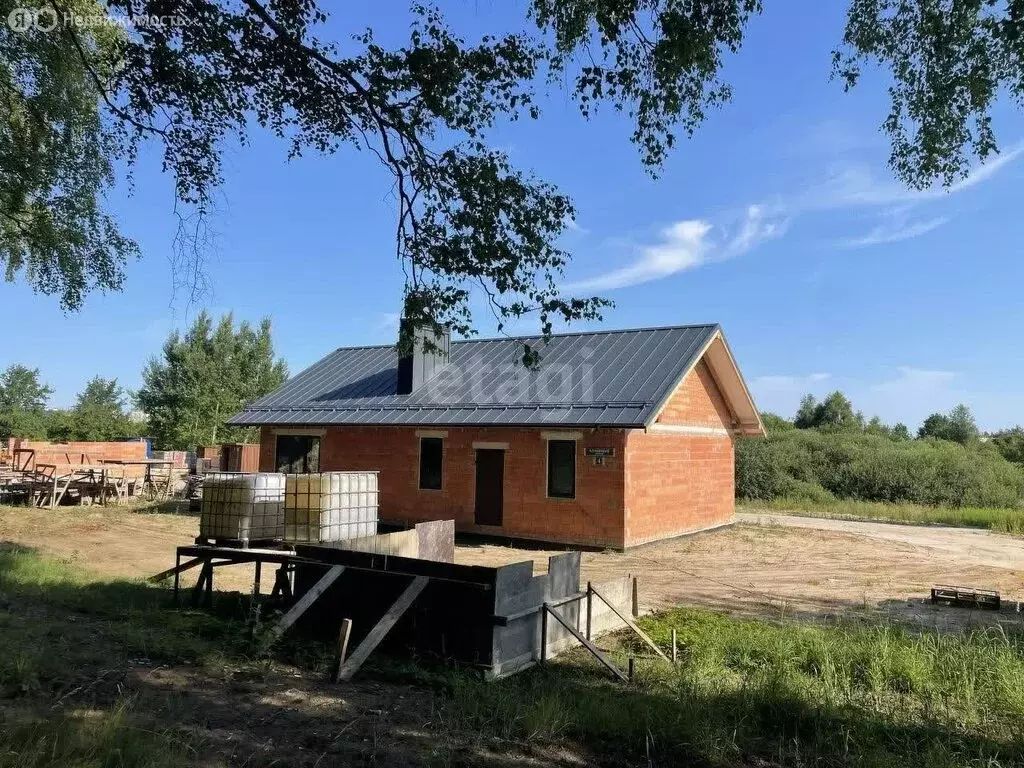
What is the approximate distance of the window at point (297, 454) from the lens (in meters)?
22.2

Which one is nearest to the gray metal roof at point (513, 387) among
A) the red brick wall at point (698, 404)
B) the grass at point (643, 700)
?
the red brick wall at point (698, 404)

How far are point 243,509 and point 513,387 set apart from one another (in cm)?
1095

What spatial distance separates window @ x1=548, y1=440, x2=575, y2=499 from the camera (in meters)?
17.4

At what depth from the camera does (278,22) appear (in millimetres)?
7477

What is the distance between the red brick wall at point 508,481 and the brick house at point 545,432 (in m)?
0.03

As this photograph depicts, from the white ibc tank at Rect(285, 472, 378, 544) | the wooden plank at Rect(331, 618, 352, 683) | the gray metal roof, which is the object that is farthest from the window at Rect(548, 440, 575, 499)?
the wooden plank at Rect(331, 618, 352, 683)

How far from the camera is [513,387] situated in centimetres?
1962

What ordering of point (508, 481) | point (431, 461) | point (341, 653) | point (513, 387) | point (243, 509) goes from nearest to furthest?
point (341, 653) → point (243, 509) → point (508, 481) → point (513, 387) → point (431, 461)

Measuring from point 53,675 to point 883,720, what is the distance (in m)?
6.37

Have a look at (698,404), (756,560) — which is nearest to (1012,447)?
(698,404)

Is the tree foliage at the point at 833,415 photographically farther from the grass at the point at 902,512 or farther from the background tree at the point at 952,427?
the grass at the point at 902,512

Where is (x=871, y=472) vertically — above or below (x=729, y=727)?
above

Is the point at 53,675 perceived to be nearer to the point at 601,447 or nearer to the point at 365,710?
the point at 365,710

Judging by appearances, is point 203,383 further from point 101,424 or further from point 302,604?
point 302,604
